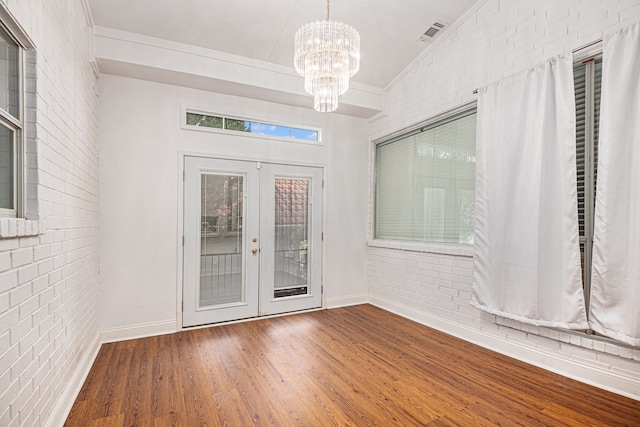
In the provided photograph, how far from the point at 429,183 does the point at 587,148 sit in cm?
180

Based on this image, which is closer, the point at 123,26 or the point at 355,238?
the point at 123,26

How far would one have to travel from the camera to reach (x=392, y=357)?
3.27 metres

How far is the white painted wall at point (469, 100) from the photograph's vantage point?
2.65 meters

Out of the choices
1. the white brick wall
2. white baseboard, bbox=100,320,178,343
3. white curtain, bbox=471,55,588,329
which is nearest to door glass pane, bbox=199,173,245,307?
white baseboard, bbox=100,320,178,343

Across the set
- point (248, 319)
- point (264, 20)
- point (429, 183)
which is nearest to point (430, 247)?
point (429, 183)

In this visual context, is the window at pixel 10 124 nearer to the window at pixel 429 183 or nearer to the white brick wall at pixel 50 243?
the white brick wall at pixel 50 243

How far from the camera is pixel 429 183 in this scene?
14.4ft

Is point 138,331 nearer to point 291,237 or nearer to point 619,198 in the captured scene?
point 291,237

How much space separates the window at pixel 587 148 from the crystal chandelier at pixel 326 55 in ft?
6.33

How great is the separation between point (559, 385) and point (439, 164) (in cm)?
257

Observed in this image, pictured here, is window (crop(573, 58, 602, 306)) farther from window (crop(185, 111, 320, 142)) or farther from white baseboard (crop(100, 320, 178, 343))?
white baseboard (crop(100, 320, 178, 343))

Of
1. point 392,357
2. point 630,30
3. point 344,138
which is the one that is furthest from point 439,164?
point 392,357

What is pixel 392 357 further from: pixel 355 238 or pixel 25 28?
pixel 25 28

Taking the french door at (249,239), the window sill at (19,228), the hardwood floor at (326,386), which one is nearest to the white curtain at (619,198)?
the hardwood floor at (326,386)
